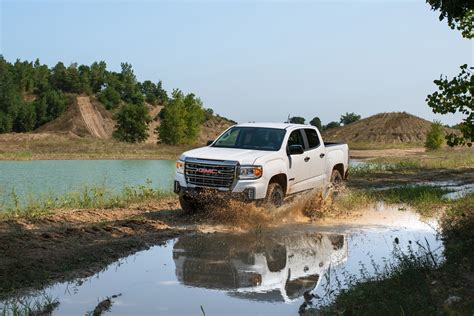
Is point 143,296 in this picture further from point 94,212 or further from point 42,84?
point 42,84

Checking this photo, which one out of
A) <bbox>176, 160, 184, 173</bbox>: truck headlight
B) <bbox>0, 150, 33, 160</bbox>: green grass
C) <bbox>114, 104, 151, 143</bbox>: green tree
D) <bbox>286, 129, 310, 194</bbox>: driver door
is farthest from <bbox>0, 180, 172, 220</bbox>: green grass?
<bbox>114, 104, 151, 143</bbox>: green tree

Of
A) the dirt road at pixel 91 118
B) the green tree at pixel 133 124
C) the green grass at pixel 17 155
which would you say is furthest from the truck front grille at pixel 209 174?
the dirt road at pixel 91 118

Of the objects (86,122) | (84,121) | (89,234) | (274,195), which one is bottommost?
(89,234)

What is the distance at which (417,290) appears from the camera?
7066mm

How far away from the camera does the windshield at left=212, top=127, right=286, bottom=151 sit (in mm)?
14062

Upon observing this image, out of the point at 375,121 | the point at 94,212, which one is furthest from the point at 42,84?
the point at 94,212

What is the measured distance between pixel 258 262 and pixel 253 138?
5.10m

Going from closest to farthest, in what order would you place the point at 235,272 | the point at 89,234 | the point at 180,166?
the point at 235,272 < the point at 89,234 < the point at 180,166

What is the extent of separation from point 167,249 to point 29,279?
2.87 meters

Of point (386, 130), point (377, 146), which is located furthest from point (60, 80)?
point (377, 146)

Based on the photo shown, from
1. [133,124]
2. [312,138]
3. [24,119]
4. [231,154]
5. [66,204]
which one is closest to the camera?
[231,154]

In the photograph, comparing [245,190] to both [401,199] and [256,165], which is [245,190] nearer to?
[256,165]

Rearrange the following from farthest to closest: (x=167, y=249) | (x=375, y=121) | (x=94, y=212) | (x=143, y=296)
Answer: (x=375, y=121) < (x=94, y=212) < (x=167, y=249) < (x=143, y=296)

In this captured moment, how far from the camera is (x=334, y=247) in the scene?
433 inches
